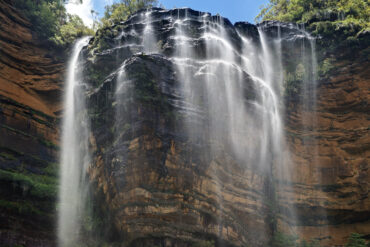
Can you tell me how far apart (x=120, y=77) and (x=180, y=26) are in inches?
222

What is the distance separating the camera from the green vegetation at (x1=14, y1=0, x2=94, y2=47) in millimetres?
23281

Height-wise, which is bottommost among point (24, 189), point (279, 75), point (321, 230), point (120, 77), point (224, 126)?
point (321, 230)

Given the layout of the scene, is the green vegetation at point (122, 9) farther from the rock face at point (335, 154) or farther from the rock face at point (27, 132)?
the rock face at point (335, 154)

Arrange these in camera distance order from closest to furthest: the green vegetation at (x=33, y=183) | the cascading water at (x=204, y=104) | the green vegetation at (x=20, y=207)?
the green vegetation at (x=20, y=207)
the cascading water at (x=204, y=104)
the green vegetation at (x=33, y=183)

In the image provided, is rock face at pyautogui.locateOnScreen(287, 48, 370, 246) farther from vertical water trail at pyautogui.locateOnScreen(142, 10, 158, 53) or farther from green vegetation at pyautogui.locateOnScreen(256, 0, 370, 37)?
vertical water trail at pyautogui.locateOnScreen(142, 10, 158, 53)

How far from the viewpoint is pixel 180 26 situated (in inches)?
835

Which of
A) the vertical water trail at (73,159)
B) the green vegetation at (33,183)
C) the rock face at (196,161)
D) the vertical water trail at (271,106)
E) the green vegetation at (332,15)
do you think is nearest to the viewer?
the rock face at (196,161)

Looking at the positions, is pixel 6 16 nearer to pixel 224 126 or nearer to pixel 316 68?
pixel 224 126

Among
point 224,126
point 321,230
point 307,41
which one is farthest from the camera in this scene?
point 307,41

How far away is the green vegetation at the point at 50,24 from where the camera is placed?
23281 millimetres

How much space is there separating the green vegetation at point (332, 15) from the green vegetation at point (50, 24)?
1378 centimetres

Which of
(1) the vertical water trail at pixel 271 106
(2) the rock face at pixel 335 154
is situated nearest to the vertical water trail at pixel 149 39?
(1) the vertical water trail at pixel 271 106

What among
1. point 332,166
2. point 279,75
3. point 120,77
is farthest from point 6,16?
point 332,166

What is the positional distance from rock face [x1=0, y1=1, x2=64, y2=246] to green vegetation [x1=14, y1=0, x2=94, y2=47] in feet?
2.02
